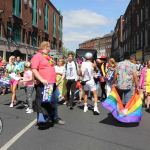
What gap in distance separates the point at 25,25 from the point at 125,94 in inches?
1480

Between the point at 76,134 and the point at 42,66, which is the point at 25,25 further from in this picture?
the point at 76,134

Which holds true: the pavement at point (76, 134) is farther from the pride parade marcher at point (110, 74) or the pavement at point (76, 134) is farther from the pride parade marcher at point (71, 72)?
the pride parade marcher at point (110, 74)

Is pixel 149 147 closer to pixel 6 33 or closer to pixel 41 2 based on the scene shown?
pixel 6 33

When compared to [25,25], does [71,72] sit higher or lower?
lower

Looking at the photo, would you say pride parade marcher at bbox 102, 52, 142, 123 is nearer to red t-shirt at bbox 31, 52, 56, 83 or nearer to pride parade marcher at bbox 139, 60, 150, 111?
red t-shirt at bbox 31, 52, 56, 83

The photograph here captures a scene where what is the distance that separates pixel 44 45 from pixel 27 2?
3953 centimetres

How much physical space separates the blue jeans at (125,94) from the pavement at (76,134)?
587 mm

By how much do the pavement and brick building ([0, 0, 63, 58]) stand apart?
2659cm

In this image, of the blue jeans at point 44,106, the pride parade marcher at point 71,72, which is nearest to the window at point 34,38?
the pride parade marcher at point 71,72

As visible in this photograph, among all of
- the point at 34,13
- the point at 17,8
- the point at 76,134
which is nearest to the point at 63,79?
the point at 76,134

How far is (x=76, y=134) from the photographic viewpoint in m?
8.56

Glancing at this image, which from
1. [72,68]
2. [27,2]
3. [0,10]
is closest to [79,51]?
[27,2]

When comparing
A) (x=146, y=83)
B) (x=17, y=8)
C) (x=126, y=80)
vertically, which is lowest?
(x=146, y=83)

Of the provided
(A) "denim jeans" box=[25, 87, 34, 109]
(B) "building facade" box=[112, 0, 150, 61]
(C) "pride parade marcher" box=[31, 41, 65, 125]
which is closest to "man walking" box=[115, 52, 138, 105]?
(C) "pride parade marcher" box=[31, 41, 65, 125]
